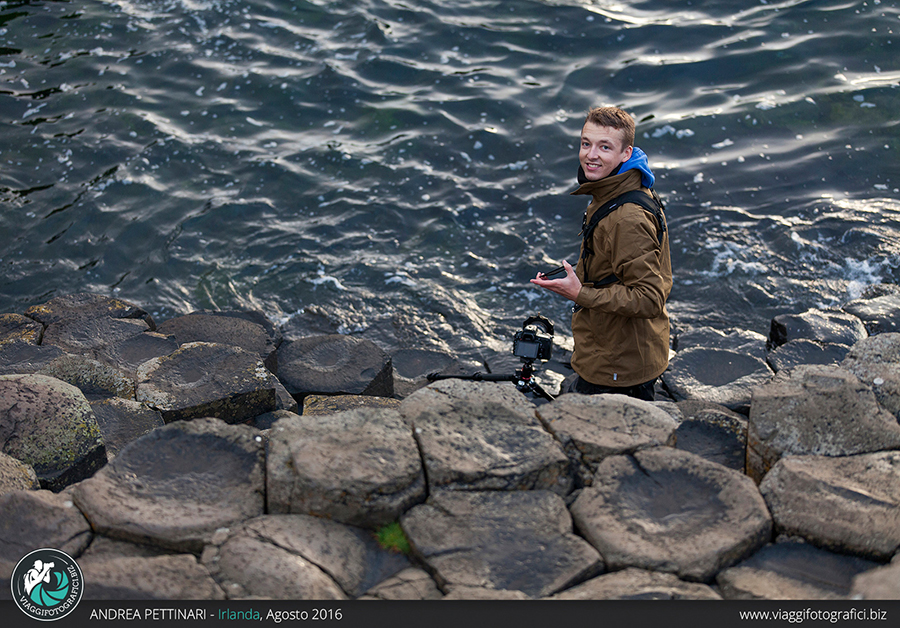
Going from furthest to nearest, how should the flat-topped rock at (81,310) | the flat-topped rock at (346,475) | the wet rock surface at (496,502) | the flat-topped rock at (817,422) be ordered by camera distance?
the flat-topped rock at (81,310)
the flat-topped rock at (817,422)
the flat-topped rock at (346,475)
the wet rock surface at (496,502)

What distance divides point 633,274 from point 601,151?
754 millimetres

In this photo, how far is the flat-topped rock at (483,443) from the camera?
3.16 meters

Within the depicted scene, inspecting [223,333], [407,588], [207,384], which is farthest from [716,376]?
[223,333]

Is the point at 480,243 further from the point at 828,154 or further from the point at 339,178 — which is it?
the point at 828,154

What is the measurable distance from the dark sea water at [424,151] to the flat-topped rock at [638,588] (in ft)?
15.0

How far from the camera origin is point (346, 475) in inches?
119

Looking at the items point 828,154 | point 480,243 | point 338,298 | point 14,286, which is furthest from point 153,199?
point 828,154

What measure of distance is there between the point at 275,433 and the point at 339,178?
7058 millimetres

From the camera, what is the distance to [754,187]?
928 cm

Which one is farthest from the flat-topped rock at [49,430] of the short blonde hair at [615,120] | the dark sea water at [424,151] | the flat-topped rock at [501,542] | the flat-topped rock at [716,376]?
the flat-topped rock at [716,376]

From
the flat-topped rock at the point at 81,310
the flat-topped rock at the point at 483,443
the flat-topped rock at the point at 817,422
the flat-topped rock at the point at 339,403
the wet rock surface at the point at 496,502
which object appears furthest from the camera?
the flat-topped rock at the point at 81,310

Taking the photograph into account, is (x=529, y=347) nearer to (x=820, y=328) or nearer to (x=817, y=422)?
(x=817, y=422)

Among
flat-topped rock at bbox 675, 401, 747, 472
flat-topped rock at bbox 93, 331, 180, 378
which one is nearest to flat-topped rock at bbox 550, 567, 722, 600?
flat-topped rock at bbox 675, 401, 747, 472

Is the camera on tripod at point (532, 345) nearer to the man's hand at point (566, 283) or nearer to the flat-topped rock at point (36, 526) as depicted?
the man's hand at point (566, 283)
